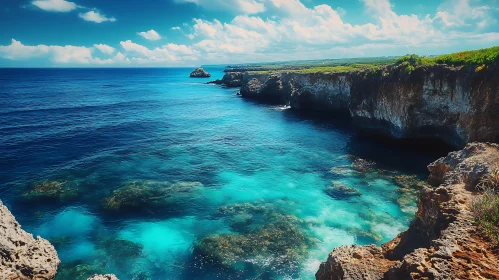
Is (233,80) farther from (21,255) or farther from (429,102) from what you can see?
(21,255)

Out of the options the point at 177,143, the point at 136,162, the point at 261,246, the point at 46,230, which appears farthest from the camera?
the point at 177,143

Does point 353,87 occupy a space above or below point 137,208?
above

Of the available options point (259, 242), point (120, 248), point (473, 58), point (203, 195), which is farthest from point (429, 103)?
point (120, 248)

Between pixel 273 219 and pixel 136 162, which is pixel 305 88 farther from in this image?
pixel 273 219

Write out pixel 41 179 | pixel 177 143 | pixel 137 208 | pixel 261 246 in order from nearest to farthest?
pixel 261 246, pixel 137 208, pixel 41 179, pixel 177 143

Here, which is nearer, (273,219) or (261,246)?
(261,246)

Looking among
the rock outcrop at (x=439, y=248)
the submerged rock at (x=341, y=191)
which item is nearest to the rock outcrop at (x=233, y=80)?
the submerged rock at (x=341, y=191)

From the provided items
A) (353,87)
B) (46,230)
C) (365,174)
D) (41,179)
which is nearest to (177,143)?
(41,179)
